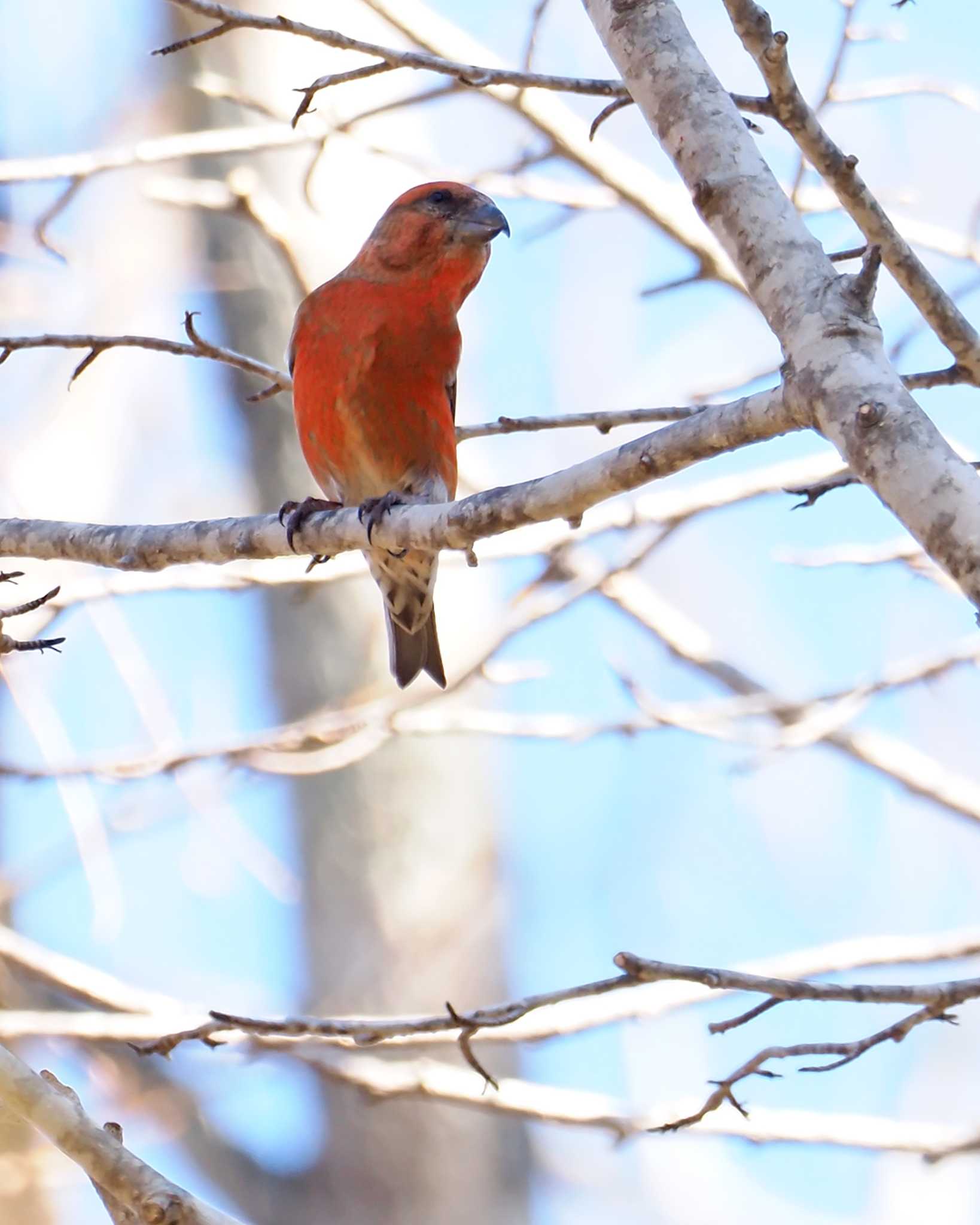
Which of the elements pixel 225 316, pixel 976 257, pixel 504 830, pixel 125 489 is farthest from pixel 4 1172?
pixel 976 257

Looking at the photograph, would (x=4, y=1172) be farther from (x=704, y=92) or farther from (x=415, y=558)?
(x=704, y=92)

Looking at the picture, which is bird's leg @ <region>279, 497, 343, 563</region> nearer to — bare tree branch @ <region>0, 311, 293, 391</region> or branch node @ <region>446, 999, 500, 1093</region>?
bare tree branch @ <region>0, 311, 293, 391</region>

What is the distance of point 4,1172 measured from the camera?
5.69 m

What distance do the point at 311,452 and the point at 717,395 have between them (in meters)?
1.30

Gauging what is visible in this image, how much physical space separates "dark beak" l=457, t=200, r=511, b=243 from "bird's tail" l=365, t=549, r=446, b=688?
93cm

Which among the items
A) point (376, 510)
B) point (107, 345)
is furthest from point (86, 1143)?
point (107, 345)

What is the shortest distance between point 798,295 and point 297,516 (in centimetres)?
148

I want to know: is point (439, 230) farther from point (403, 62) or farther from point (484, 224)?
point (403, 62)

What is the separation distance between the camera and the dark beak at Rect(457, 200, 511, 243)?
13.8ft

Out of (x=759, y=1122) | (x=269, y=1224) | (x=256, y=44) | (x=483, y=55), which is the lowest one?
(x=269, y=1224)

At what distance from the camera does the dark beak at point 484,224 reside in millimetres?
4203

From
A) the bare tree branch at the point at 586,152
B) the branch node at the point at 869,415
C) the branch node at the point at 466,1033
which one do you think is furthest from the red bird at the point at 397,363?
the branch node at the point at 869,415

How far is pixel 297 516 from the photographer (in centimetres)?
312

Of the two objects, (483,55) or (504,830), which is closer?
(483,55)
